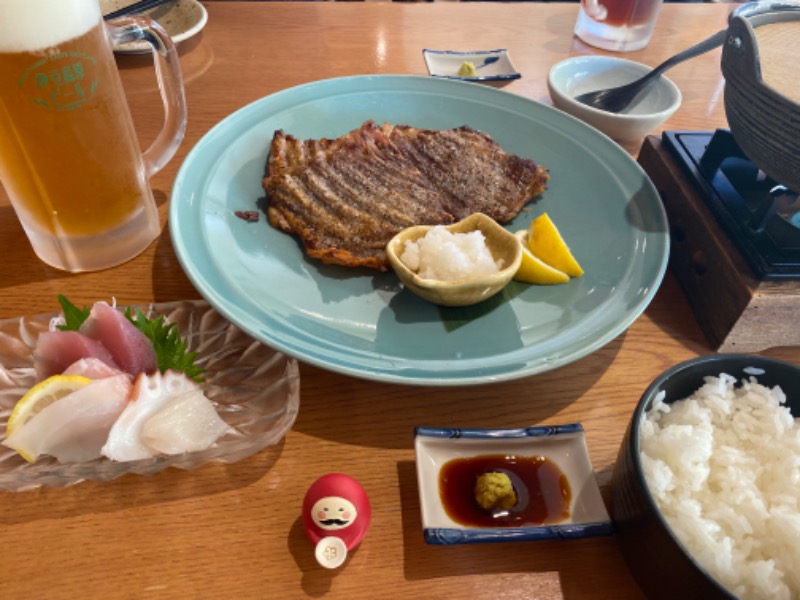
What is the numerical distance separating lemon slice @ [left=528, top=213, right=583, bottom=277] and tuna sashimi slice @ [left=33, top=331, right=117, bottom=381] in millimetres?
1109

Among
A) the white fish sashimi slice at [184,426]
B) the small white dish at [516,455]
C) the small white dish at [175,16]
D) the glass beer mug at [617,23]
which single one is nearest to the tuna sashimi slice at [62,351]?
the white fish sashimi slice at [184,426]

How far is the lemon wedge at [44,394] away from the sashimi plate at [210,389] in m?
0.06

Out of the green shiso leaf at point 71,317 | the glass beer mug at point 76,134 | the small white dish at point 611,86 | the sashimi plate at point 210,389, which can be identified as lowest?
the small white dish at point 611,86

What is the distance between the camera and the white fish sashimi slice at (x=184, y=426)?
1087 millimetres

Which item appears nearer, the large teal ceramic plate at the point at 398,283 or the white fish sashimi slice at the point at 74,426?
the white fish sashimi slice at the point at 74,426

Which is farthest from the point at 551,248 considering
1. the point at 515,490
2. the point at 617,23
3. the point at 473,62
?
the point at 617,23

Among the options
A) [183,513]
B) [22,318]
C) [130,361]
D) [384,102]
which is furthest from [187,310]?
[384,102]

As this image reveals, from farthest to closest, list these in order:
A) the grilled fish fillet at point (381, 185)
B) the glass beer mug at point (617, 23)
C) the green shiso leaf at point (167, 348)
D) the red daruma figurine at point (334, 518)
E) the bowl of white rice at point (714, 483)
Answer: the glass beer mug at point (617, 23), the grilled fish fillet at point (381, 185), the green shiso leaf at point (167, 348), the red daruma figurine at point (334, 518), the bowl of white rice at point (714, 483)

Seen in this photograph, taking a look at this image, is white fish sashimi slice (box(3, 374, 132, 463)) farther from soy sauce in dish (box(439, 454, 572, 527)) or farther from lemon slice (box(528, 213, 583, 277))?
lemon slice (box(528, 213, 583, 277))

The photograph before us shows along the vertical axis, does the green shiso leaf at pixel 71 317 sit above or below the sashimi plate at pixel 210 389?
above

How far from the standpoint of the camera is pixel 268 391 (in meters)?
1.27

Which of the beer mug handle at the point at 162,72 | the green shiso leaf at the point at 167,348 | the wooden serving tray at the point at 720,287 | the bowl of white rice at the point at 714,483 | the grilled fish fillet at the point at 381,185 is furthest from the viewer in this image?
the grilled fish fillet at the point at 381,185

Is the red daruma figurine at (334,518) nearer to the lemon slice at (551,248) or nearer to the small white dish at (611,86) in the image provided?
the lemon slice at (551,248)

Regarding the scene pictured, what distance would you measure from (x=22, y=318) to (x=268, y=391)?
0.64 meters
